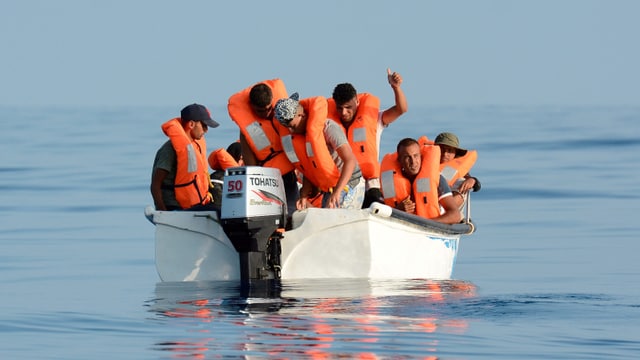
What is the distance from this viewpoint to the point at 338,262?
14703mm

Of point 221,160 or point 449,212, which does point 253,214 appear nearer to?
point 449,212

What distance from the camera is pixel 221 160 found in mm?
17078

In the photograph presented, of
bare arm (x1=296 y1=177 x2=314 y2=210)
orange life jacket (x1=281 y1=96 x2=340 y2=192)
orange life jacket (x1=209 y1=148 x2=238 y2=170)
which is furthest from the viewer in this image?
orange life jacket (x1=209 y1=148 x2=238 y2=170)

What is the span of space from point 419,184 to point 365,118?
0.96 m

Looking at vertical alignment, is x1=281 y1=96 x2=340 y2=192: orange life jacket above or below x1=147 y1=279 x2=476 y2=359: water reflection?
above

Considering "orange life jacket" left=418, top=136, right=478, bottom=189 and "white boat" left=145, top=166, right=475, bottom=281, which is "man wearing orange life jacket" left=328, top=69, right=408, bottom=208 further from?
"white boat" left=145, top=166, right=475, bottom=281

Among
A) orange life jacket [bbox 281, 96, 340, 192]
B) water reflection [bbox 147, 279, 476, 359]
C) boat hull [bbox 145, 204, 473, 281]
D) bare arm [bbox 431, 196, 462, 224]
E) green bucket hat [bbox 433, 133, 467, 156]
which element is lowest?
water reflection [bbox 147, 279, 476, 359]

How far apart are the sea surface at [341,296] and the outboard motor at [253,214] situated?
24 cm

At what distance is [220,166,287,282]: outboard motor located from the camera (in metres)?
14.0

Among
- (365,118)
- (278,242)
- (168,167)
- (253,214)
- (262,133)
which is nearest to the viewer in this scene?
(253,214)

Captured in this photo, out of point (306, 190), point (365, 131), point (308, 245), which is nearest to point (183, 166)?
point (306, 190)

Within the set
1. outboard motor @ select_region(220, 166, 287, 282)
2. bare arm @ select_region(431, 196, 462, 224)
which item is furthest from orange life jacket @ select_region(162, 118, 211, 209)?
bare arm @ select_region(431, 196, 462, 224)

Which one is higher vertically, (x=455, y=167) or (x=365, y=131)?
(x=365, y=131)

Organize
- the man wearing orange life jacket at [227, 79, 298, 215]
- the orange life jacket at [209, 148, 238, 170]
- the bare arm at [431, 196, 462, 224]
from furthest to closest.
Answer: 1. the orange life jacket at [209, 148, 238, 170]
2. the bare arm at [431, 196, 462, 224]
3. the man wearing orange life jacket at [227, 79, 298, 215]
